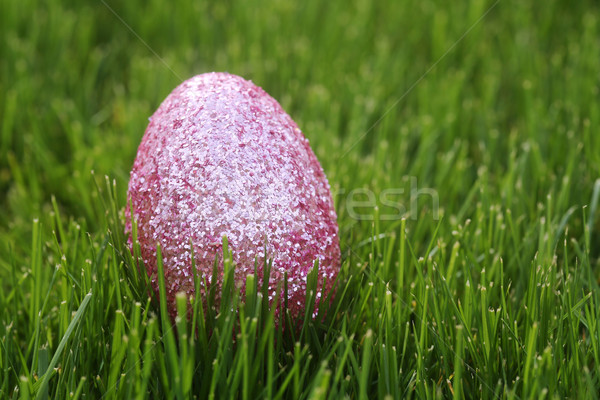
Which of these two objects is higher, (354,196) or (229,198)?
(354,196)

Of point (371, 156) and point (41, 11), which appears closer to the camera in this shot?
point (371, 156)

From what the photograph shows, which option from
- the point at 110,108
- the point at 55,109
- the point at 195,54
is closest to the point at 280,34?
the point at 195,54

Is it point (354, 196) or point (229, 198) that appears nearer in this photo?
point (229, 198)

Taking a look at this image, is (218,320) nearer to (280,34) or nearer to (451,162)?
(451,162)
